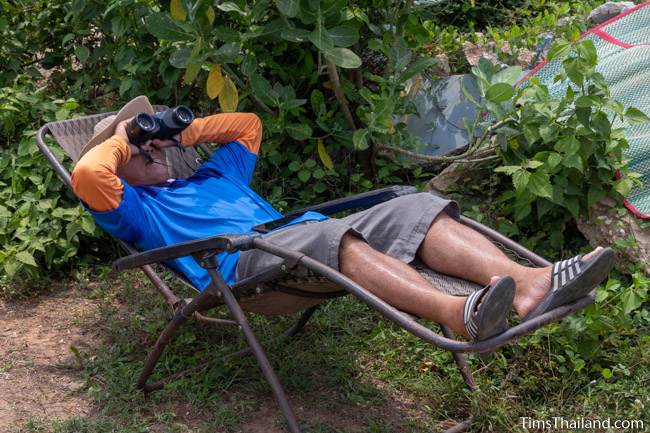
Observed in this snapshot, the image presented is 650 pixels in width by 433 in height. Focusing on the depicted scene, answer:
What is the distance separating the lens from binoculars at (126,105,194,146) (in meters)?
3.70

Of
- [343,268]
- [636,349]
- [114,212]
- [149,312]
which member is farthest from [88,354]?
[636,349]

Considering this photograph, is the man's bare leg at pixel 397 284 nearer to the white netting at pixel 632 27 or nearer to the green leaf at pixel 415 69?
the green leaf at pixel 415 69

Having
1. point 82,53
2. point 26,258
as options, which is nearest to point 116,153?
point 26,258

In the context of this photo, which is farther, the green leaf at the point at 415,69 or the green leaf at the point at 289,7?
the green leaf at the point at 415,69

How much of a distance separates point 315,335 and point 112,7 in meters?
2.09

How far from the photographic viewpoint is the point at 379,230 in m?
3.32

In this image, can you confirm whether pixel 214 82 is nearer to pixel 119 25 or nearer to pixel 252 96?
pixel 252 96

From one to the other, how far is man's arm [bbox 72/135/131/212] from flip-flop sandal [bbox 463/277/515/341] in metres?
1.54

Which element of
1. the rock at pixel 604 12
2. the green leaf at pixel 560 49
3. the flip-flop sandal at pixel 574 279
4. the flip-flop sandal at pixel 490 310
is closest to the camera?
the flip-flop sandal at pixel 490 310

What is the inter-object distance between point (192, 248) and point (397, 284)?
0.80 meters

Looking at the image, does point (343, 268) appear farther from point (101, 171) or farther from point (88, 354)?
point (88, 354)

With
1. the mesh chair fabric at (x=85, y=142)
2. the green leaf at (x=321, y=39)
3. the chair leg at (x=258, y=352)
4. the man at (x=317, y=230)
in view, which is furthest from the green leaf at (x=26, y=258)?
the green leaf at (x=321, y=39)

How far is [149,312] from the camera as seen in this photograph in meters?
4.32

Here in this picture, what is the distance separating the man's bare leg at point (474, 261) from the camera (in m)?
2.84
